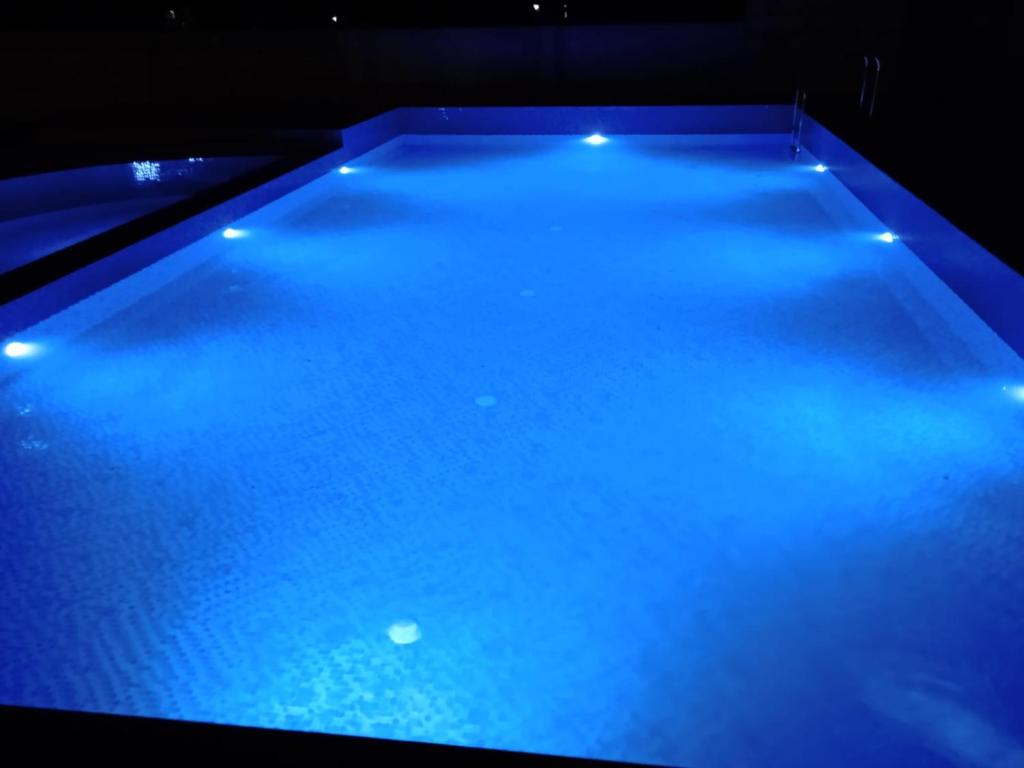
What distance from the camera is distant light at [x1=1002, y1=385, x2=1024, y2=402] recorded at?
249 cm

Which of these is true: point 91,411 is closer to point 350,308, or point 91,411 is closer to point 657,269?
point 350,308

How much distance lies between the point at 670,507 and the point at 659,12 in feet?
25.7

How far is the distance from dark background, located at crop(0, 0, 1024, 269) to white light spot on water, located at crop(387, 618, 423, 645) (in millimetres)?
5117

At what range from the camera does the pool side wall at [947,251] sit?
2.76 meters

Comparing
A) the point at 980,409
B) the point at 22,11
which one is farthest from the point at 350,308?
the point at 22,11

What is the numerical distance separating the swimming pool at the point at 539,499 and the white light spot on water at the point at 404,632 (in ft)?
0.04

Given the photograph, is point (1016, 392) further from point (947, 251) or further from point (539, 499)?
point (539, 499)

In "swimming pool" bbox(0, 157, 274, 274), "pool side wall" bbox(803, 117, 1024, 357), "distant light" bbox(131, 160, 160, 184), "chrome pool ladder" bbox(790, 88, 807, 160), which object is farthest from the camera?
"chrome pool ladder" bbox(790, 88, 807, 160)

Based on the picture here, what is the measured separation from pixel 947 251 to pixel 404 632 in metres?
2.88

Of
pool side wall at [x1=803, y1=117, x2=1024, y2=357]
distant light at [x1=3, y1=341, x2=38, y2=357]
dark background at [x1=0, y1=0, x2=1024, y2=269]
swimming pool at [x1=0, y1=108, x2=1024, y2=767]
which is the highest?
dark background at [x1=0, y1=0, x2=1024, y2=269]

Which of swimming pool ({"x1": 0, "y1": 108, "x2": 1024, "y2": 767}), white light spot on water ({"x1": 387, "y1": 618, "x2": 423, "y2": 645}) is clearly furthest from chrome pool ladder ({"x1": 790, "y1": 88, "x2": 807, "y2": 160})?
white light spot on water ({"x1": 387, "y1": 618, "x2": 423, "y2": 645})

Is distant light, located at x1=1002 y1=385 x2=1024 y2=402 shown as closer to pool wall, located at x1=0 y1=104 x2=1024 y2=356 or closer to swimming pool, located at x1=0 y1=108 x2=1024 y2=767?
swimming pool, located at x1=0 y1=108 x2=1024 y2=767

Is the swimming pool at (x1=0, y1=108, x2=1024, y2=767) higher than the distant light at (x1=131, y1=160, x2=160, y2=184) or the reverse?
the reverse

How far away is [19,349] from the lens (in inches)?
118
